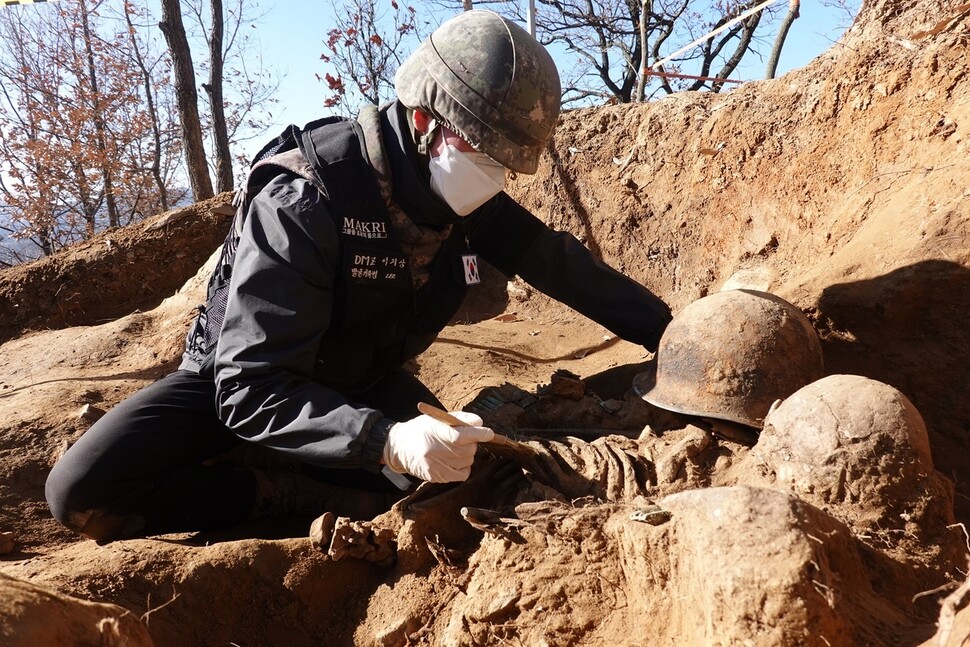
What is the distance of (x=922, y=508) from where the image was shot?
1.98 metres

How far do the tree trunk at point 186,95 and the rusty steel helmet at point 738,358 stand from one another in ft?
23.9

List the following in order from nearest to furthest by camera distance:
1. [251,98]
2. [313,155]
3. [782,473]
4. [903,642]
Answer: [903,642]
[782,473]
[313,155]
[251,98]

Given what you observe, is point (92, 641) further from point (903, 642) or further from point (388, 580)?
point (903, 642)

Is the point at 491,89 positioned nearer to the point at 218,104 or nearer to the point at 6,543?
the point at 6,543

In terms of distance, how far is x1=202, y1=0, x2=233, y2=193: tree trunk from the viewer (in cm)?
908

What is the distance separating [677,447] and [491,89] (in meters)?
1.48

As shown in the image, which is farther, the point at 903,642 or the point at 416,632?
the point at 416,632

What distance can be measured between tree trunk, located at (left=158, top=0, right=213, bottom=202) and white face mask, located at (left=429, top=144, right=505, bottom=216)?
21.8 feet

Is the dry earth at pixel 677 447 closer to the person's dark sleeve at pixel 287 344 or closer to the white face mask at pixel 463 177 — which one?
the person's dark sleeve at pixel 287 344

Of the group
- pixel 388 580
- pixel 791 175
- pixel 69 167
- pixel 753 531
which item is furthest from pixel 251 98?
pixel 753 531

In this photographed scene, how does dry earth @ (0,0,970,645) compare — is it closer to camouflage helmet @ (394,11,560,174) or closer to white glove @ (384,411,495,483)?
white glove @ (384,411,495,483)

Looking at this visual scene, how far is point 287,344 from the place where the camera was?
244cm

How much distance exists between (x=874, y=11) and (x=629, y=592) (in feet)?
12.9

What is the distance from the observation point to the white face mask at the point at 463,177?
2.66 metres
